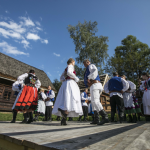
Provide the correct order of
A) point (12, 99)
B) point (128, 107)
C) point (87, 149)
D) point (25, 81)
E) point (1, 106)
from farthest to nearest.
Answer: point (12, 99) < point (1, 106) < point (128, 107) < point (25, 81) < point (87, 149)

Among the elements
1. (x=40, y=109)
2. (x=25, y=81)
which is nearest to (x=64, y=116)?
(x=25, y=81)

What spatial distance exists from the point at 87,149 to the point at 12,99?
15.3 meters

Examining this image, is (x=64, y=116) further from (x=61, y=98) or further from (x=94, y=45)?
(x=94, y=45)

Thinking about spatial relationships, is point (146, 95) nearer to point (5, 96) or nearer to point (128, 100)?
point (128, 100)

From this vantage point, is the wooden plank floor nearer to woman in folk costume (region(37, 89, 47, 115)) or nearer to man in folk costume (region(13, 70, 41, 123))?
man in folk costume (region(13, 70, 41, 123))

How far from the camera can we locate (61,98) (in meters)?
3.59

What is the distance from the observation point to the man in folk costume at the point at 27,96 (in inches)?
152

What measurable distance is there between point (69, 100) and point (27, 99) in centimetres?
140

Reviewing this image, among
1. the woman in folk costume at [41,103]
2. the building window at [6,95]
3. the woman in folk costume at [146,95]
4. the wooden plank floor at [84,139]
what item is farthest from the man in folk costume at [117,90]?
the building window at [6,95]

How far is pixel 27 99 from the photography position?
396 centimetres

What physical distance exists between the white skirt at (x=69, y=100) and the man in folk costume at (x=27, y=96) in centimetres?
90

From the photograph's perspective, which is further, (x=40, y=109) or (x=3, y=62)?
(x=3, y=62)

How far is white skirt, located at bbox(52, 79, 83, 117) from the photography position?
11.2ft

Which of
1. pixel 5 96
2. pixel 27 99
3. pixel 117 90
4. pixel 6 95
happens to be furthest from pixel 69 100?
pixel 6 95
